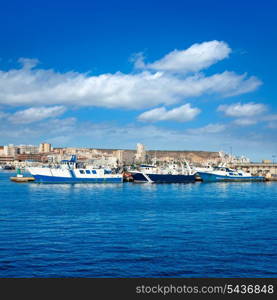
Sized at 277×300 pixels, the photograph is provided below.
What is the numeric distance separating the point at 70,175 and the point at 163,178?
19.9m

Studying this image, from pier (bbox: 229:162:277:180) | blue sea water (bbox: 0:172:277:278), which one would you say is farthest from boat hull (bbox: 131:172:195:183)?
pier (bbox: 229:162:277:180)

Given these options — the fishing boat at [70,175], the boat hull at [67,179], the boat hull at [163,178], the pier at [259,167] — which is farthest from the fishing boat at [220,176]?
the pier at [259,167]

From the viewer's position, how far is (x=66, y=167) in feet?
254

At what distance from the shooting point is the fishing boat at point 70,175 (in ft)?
247

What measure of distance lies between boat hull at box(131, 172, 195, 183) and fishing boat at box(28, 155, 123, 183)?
684 centimetres

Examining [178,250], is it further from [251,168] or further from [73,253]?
[251,168]

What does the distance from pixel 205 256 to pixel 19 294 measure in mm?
9972

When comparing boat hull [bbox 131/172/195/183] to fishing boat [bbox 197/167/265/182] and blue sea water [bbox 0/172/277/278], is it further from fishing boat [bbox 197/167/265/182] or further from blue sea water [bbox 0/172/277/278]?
blue sea water [bbox 0/172/277/278]

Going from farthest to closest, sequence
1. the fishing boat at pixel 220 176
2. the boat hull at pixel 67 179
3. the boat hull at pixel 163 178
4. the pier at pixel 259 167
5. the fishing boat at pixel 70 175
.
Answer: the pier at pixel 259 167, the fishing boat at pixel 220 176, the boat hull at pixel 163 178, the fishing boat at pixel 70 175, the boat hull at pixel 67 179

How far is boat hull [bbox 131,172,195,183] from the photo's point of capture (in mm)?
84875

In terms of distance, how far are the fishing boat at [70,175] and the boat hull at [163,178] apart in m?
6.84

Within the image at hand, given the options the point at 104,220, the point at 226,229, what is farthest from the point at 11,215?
the point at 226,229

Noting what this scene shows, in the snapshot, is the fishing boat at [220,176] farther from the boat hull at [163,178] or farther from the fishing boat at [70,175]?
the fishing boat at [70,175]

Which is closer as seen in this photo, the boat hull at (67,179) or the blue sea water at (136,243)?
the blue sea water at (136,243)
